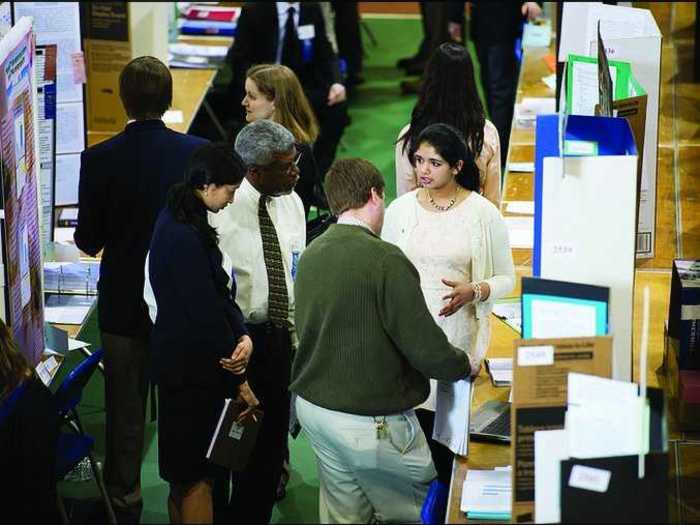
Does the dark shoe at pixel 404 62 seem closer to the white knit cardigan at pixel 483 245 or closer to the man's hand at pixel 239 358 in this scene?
the white knit cardigan at pixel 483 245

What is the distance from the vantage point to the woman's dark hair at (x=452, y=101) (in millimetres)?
5695

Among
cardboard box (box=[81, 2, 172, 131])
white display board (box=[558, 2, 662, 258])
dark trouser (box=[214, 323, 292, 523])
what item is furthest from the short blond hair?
cardboard box (box=[81, 2, 172, 131])

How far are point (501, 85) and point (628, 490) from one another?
593 cm

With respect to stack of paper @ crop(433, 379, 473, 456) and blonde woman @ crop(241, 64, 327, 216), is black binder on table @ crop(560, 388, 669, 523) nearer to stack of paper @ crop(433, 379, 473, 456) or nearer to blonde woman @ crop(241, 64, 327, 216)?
stack of paper @ crop(433, 379, 473, 456)

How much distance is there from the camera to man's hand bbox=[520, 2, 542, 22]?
8914 mm

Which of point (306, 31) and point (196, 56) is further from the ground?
point (306, 31)

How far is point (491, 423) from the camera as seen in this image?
4477 mm

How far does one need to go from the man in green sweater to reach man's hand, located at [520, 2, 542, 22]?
504 centimetres

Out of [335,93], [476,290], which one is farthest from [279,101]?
[335,93]

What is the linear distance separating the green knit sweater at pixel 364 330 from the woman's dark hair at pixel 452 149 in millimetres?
777

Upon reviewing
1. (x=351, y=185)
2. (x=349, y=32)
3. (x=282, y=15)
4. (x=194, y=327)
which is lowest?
(x=194, y=327)

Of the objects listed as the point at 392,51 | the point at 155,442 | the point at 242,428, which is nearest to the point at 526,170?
the point at 155,442

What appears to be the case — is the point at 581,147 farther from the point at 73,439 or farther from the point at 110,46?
the point at 110,46

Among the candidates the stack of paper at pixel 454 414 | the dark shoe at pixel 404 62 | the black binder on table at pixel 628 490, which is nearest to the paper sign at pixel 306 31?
the dark shoe at pixel 404 62
